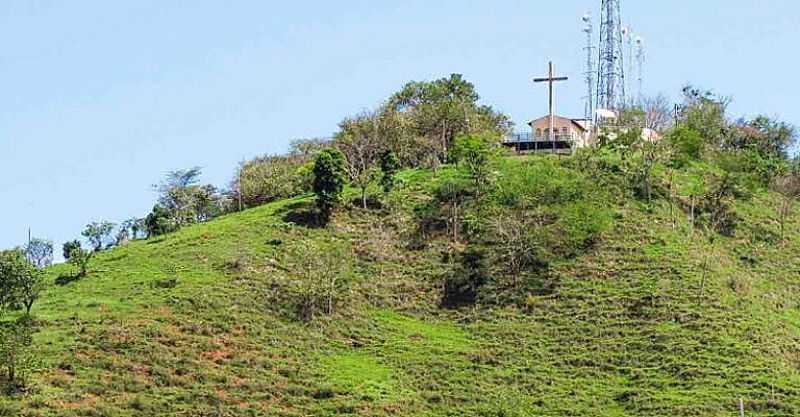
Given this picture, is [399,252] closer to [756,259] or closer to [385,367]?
[385,367]

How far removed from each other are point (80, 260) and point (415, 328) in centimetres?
2050

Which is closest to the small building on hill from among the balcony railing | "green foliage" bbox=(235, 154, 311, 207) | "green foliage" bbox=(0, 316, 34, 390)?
the balcony railing

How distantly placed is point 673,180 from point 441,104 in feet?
57.8

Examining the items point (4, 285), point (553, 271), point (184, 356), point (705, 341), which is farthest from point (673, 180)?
point (4, 285)

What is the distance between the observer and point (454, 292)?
76.6 metres

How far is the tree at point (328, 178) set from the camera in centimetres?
8262

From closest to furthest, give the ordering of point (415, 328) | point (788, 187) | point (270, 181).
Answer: point (415, 328) → point (788, 187) → point (270, 181)

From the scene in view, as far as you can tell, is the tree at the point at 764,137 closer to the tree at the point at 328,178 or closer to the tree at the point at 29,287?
the tree at the point at 328,178

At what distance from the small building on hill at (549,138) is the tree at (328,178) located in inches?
756

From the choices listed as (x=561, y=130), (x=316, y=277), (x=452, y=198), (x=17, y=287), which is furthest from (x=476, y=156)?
(x=17, y=287)

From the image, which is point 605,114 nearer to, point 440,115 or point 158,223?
point 440,115

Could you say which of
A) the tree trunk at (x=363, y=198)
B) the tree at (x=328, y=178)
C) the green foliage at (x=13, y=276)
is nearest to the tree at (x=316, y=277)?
the tree at (x=328, y=178)

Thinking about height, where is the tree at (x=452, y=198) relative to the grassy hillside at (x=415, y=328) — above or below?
above

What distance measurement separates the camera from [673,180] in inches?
3519
